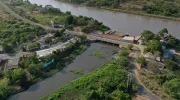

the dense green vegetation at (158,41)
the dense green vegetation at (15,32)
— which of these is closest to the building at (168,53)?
the dense green vegetation at (158,41)

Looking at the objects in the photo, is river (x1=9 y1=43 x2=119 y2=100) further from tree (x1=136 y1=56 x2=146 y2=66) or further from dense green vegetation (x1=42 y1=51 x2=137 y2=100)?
tree (x1=136 y1=56 x2=146 y2=66)

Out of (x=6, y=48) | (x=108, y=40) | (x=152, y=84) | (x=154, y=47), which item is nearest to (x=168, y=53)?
(x=154, y=47)

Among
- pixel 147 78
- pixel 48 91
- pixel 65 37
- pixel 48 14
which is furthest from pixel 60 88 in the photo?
pixel 48 14

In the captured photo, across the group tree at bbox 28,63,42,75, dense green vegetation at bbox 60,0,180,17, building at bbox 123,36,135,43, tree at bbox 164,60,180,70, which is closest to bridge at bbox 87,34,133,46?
building at bbox 123,36,135,43

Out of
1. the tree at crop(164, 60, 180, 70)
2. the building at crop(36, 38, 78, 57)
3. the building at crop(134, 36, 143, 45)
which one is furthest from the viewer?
the building at crop(134, 36, 143, 45)

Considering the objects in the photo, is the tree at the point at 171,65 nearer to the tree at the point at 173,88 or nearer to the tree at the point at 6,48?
the tree at the point at 173,88
